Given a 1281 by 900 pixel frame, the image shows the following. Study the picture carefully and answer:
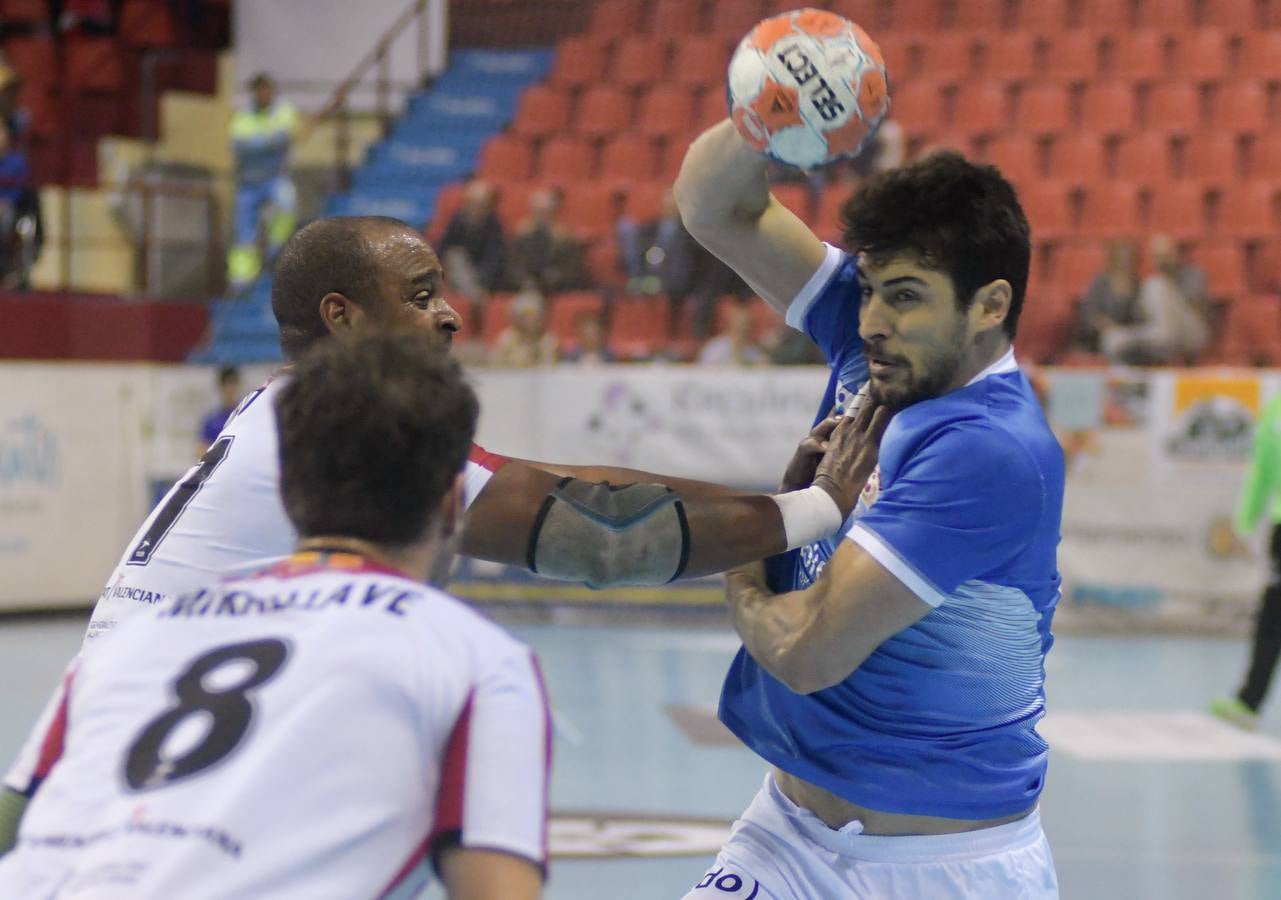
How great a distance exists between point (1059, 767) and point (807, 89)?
5.02m

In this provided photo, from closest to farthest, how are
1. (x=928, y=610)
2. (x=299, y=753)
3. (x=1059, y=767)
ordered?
1. (x=299, y=753)
2. (x=928, y=610)
3. (x=1059, y=767)

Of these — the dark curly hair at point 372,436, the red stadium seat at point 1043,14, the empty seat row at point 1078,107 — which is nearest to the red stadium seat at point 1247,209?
the empty seat row at point 1078,107

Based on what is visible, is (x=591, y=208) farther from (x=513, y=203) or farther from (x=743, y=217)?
Result: (x=743, y=217)

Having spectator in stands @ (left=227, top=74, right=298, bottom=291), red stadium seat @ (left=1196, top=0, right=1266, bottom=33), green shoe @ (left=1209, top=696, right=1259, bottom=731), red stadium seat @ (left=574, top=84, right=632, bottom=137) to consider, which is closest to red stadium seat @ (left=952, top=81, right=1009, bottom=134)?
red stadium seat @ (left=1196, top=0, right=1266, bottom=33)

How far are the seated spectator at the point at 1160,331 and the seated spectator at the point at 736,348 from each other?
8.35ft

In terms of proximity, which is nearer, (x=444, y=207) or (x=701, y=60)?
(x=444, y=207)

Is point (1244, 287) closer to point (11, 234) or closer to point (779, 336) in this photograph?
point (779, 336)

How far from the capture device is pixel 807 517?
9.45 ft

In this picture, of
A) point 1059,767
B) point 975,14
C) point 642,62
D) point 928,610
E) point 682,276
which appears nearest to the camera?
point 928,610

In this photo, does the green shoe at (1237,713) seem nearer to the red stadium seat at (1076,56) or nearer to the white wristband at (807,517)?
the white wristband at (807,517)

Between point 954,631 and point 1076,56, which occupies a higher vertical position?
point 954,631

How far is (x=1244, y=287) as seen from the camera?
12.5 metres

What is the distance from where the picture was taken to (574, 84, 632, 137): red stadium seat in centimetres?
1526

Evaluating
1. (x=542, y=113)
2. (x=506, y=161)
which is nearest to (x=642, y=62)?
(x=542, y=113)
